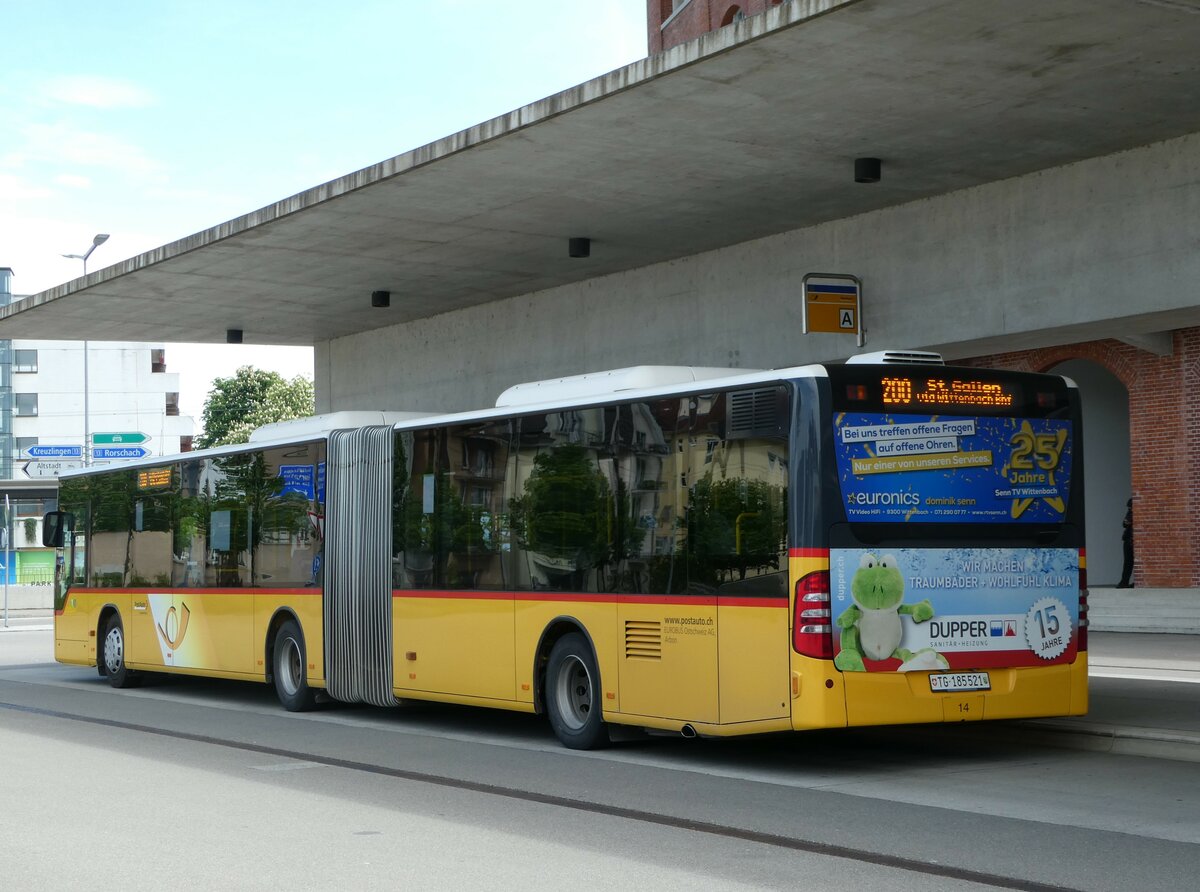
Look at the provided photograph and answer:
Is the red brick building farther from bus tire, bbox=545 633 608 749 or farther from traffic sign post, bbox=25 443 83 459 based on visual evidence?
traffic sign post, bbox=25 443 83 459

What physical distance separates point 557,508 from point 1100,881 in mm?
6620

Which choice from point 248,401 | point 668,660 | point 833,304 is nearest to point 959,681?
point 668,660

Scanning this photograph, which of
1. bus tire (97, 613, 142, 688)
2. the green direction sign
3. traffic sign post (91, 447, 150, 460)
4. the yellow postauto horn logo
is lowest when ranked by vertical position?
bus tire (97, 613, 142, 688)

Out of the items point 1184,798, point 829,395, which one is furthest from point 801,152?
point 1184,798

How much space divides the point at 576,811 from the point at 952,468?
12.3ft

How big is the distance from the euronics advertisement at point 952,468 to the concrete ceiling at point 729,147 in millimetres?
2988

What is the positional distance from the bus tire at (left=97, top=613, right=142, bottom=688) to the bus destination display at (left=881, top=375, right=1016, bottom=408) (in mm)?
13061

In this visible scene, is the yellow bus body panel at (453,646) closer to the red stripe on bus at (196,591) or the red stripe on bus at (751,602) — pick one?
the red stripe on bus at (196,591)

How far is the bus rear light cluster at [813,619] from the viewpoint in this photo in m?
10.6

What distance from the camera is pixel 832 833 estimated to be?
8695 millimetres

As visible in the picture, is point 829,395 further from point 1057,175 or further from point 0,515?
point 0,515

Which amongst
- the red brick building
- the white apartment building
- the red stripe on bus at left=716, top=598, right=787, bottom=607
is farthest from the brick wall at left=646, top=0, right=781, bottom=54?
the white apartment building

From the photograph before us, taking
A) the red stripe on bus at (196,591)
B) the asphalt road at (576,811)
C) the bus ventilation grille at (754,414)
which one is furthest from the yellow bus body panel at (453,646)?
the bus ventilation grille at (754,414)

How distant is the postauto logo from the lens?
10.8 m
